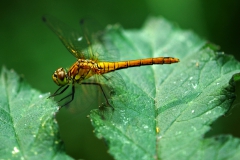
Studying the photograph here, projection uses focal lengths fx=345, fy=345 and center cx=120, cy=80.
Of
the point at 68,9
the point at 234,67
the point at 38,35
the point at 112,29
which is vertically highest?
the point at 68,9

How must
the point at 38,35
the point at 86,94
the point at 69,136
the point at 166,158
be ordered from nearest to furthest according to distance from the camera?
the point at 166,158 < the point at 86,94 < the point at 69,136 < the point at 38,35

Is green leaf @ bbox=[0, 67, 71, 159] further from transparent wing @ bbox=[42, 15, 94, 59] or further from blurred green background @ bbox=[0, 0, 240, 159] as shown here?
blurred green background @ bbox=[0, 0, 240, 159]

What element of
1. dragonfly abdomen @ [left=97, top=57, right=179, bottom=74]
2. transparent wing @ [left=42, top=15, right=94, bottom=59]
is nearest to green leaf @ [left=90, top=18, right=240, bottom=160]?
dragonfly abdomen @ [left=97, top=57, right=179, bottom=74]

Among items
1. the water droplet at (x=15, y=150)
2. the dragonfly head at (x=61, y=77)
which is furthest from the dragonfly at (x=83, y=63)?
the water droplet at (x=15, y=150)

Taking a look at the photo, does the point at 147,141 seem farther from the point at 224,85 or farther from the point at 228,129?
the point at 228,129

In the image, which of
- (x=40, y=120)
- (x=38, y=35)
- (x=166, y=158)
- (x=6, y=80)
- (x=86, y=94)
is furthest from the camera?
(x=38, y=35)

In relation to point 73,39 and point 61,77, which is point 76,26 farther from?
point 61,77

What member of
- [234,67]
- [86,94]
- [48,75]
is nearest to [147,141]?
[234,67]
